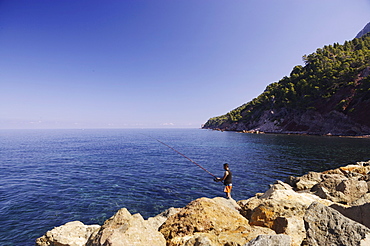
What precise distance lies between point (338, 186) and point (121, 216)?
1221cm

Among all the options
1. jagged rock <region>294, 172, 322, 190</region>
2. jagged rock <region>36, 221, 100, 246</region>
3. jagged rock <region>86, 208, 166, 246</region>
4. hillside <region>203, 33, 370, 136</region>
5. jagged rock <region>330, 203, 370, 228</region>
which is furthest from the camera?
hillside <region>203, 33, 370, 136</region>

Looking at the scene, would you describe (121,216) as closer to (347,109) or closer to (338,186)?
(338,186)

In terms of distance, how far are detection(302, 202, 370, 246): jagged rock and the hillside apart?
85.3m

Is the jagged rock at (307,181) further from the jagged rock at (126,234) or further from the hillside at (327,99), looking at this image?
the hillside at (327,99)

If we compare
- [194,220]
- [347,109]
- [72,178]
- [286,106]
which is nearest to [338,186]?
[194,220]

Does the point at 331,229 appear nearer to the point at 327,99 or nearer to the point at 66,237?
the point at 66,237

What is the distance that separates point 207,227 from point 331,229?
11.4 ft

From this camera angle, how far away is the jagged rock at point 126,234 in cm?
467

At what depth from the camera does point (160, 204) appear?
520 inches

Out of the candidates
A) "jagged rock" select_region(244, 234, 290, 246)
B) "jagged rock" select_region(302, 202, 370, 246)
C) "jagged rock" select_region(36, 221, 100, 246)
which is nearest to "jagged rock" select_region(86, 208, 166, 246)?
"jagged rock" select_region(36, 221, 100, 246)

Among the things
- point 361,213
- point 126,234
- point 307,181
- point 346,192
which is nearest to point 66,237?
point 126,234

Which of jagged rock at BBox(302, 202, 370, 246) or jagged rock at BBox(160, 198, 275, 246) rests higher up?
jagged rock at BBox(302, 202, 370, 246)

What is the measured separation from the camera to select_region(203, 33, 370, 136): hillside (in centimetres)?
6925

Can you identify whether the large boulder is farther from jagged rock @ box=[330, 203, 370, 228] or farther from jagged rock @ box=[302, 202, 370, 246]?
jagged rock @ box=[330, 203, 370, 228]
